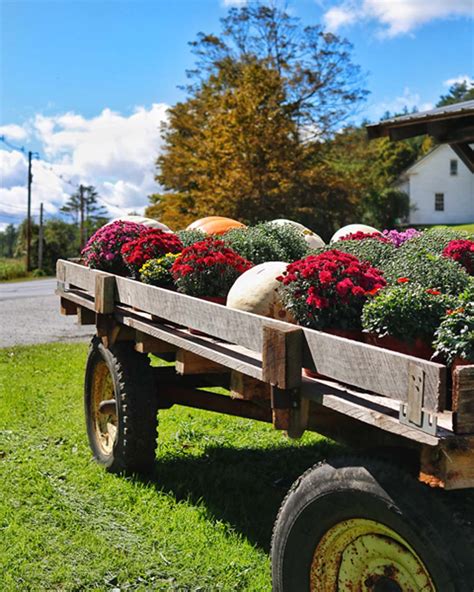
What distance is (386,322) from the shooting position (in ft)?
9.13

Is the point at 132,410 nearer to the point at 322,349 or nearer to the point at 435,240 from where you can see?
the point at 435,240

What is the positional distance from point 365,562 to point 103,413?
300cm

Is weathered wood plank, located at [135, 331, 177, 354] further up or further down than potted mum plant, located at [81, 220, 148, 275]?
further down

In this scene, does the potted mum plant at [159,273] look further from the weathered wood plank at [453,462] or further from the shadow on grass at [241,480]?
the weathered wood plank at [453,462]

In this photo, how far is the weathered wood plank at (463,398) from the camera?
209cm

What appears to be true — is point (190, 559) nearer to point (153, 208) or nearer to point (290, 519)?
point (290, 519)

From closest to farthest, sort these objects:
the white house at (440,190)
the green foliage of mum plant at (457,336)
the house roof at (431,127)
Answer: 1. the green foliage of mum plant at (457,336)
2. the house roof at (431,127)
3. the white house at (440,190)

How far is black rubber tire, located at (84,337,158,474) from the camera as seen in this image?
15.6 ft

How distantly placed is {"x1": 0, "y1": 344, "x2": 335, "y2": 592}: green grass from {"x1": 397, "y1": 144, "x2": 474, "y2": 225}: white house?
1775 inches

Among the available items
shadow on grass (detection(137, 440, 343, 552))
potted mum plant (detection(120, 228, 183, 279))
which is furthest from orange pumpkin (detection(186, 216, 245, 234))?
shadow on grass (detection(137, 440, 343, 552))

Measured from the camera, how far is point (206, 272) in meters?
4.12

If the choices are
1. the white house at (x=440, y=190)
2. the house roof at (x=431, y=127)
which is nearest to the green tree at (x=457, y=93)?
the white house at (x=440, y=190)

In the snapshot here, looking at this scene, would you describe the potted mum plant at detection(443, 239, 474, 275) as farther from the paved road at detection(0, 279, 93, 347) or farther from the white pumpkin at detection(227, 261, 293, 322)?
the paved road at detection(0, 279, 93, 347)

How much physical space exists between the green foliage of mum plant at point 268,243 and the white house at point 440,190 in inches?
1805
